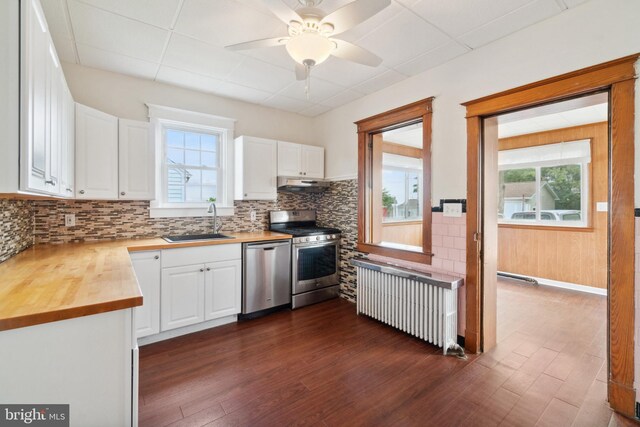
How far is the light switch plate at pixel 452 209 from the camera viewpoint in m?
2.58

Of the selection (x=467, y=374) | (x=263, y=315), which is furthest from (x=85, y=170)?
(x=467, y=374)

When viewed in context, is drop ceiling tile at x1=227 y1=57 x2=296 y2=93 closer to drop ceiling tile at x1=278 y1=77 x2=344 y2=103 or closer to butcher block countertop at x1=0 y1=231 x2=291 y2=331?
drop ceiling tile at x1=278 y1=77 x2=344 y2=103

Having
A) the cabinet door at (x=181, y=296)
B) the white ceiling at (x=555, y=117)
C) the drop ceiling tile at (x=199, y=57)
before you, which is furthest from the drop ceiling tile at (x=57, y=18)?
the white ceiling at (x=555, y=117)

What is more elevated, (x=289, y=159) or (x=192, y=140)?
(x=192, y=140)

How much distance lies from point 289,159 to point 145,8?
221 cm

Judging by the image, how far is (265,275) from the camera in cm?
328

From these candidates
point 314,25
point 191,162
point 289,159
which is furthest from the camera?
point 289,159

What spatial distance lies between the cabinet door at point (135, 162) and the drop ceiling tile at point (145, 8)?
1.07 m

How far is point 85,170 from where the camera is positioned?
2508 mm

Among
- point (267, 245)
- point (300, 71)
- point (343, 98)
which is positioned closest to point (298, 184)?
point (267, 245)

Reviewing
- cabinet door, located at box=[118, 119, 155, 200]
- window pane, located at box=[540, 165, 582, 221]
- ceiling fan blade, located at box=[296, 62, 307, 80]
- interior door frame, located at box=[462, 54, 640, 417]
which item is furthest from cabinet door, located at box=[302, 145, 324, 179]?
window pane, located at box=[540, 165, 582, 221]

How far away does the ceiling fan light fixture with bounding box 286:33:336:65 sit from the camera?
1.64 meters

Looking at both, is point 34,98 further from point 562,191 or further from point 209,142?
point 562,191

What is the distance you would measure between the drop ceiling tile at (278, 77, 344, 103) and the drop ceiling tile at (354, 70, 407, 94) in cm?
26
